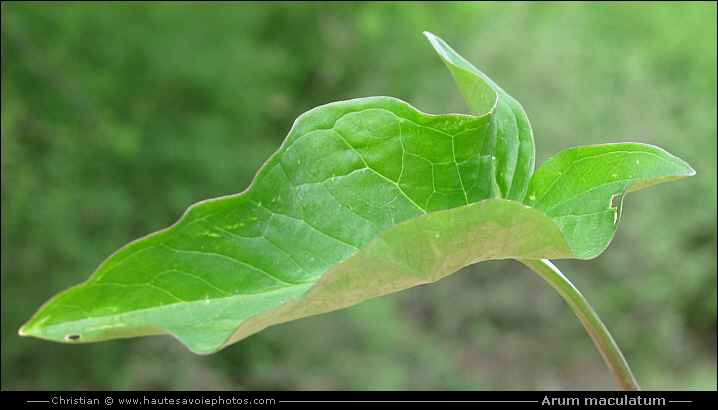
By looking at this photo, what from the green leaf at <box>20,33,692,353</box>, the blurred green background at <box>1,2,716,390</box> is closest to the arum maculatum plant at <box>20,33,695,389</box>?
the green leaf at <box>20,33,692,353</box>

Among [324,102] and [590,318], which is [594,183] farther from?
[324,102]

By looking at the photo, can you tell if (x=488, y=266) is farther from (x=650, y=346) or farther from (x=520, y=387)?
(x=650, y=346)

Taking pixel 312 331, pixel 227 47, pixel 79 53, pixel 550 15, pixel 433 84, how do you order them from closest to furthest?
pixel 79 53 → pixel 227 47 → pixel 312 331 → pixel 433 84 → pixel 550 15

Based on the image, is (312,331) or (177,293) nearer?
(177,293)

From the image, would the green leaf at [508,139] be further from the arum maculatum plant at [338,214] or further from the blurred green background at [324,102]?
the blurred green background at [324,102]

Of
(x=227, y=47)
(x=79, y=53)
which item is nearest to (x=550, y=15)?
(x=227, y=47)

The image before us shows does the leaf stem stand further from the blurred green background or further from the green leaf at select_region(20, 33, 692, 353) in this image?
the blurred green background

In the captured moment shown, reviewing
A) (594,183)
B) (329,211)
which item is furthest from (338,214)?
(594,183)
